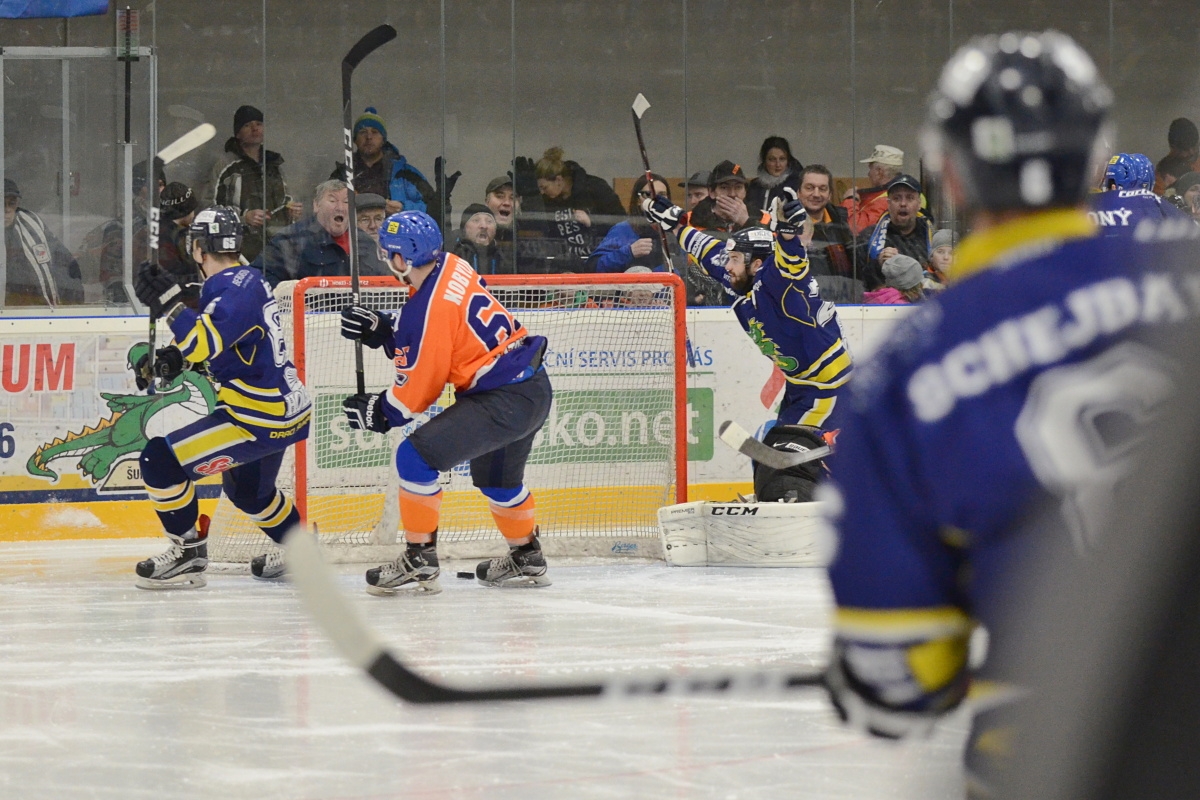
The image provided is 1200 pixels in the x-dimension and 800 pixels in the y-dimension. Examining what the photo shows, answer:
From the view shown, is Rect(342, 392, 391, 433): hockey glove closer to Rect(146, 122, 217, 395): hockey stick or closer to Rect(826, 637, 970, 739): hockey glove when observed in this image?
Rect(146, 122, 217, 395): hockey stick

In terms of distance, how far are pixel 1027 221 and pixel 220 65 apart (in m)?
7.27

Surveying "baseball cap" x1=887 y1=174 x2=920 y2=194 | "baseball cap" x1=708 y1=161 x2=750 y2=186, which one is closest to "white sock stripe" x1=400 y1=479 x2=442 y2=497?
"baseball cap" x1=708 y1=161 x2=750 y2=186

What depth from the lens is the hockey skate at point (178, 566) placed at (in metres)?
5.34

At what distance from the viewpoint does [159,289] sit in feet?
17.7

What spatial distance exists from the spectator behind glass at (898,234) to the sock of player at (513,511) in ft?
10.00

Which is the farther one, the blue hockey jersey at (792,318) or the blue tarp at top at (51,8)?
the blue tarp at top at (51,8)

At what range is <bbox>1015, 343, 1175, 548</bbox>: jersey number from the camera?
3.34 ft

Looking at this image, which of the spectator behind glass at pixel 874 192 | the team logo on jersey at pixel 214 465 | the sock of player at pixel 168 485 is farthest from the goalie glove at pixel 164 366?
the spectator behind glass at pixel 874 192

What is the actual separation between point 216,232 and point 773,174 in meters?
3.74

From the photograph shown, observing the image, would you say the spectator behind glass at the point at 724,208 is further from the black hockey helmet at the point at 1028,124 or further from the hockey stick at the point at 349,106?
the black hockey helmet at the point at 1028,124

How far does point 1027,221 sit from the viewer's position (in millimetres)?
1145

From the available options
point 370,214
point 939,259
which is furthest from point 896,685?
point 939,259

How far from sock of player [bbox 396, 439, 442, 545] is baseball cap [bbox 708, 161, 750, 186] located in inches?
139

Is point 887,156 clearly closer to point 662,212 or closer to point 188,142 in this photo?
point 662,212
